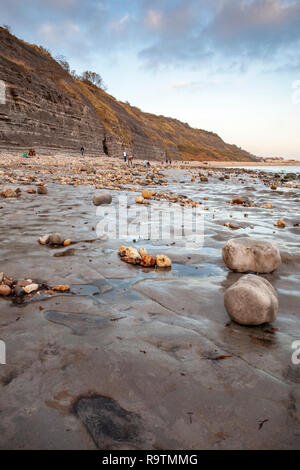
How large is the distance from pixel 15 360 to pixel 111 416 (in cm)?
61

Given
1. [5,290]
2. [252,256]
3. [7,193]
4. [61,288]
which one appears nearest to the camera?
[5,290]

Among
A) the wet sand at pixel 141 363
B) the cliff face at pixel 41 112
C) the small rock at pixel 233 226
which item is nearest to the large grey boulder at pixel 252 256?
the wet sand at pixel 141 363

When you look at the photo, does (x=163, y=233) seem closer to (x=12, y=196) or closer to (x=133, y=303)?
(x=133, y=303)

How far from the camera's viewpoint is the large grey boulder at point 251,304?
1803 mm

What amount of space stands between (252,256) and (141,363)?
177 cm

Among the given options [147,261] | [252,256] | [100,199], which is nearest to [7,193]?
[100,199]

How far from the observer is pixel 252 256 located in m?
2.77

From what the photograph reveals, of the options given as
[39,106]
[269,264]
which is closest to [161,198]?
[269,264]

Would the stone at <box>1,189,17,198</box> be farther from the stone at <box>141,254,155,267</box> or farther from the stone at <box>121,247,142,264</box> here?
the stone at <box>141,254,155,267</box>

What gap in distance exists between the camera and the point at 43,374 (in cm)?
133

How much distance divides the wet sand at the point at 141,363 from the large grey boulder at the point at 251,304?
61mm

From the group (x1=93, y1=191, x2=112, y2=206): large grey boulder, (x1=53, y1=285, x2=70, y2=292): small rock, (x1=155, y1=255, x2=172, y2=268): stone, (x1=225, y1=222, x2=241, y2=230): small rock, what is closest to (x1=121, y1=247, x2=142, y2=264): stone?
(x1=155, y1=255, x2=172, y2=268): stone

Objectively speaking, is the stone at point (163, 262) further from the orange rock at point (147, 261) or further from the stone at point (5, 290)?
the stone at point (5, 290)

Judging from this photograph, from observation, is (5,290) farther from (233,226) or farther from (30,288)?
(233,226)
